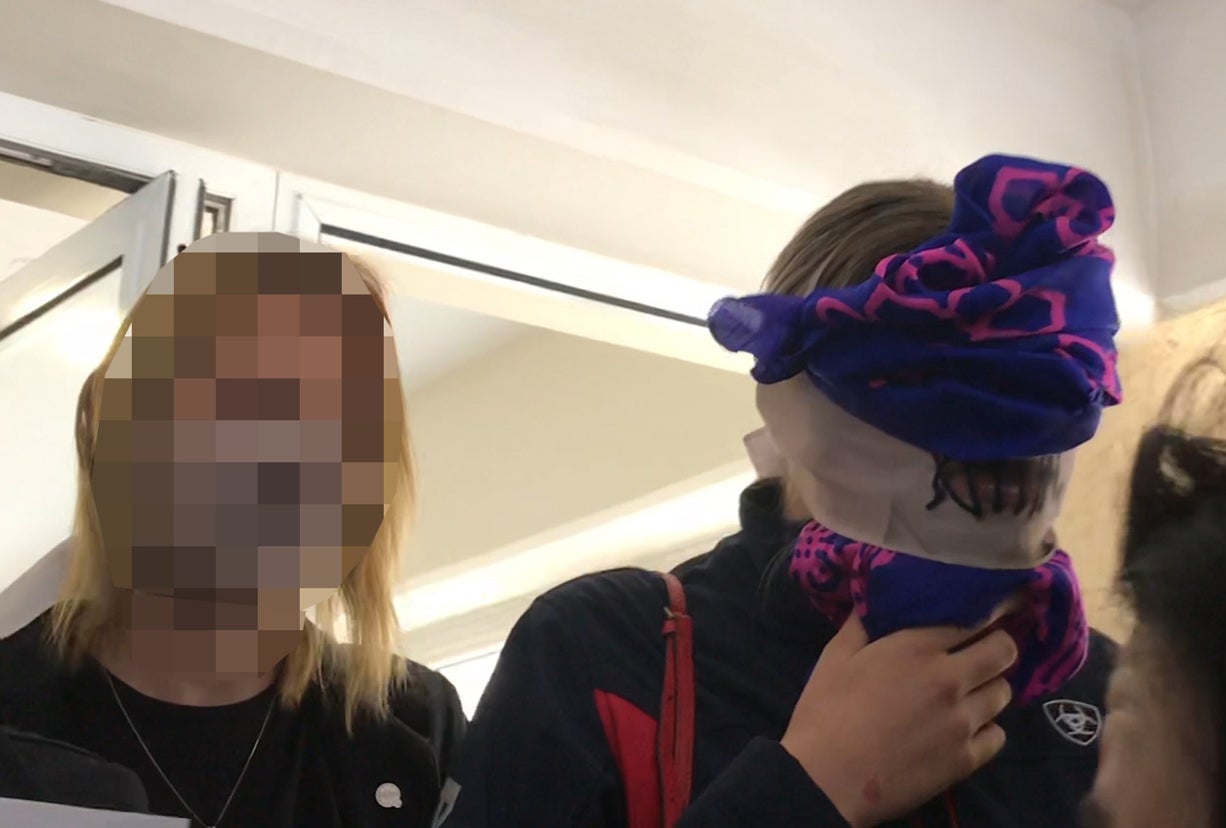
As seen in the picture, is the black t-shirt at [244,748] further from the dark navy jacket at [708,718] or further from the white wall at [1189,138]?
the white wall at [1189,138]

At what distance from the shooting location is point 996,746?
22.5 inches

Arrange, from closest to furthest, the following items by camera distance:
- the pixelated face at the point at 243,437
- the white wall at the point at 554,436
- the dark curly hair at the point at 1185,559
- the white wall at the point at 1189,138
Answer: the dark curly hair at the point at 1185,559, the pixelated face at the point at 243,437, the white wall at the point at 1189,138, the white wall at the point at 554,436

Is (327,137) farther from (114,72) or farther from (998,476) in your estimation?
(998,476)

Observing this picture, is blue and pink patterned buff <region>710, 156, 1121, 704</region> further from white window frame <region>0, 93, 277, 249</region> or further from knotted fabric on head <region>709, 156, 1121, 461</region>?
white window frame <region>0, 93, 277, 249</region>

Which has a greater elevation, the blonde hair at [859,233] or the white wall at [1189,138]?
the white wall at [1189,138]

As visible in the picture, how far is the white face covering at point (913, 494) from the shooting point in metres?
0.58

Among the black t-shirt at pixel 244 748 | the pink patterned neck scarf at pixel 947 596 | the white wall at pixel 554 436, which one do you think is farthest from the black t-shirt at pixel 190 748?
the white wall at pixel 554 436

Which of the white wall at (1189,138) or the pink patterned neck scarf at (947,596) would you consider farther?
the white wall at (1189,138)

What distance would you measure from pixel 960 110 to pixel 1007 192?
1025 mm

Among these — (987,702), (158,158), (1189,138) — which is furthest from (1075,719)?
(1189,138)

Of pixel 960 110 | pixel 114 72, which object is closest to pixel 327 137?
pixel 114 72

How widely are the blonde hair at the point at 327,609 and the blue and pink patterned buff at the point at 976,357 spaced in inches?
11.4

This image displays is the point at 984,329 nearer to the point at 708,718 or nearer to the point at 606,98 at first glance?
the point at 708,718

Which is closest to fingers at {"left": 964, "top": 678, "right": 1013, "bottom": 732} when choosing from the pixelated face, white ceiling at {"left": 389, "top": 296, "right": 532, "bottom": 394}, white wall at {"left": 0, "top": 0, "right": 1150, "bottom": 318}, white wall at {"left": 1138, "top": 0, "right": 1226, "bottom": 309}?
the pixelated face
